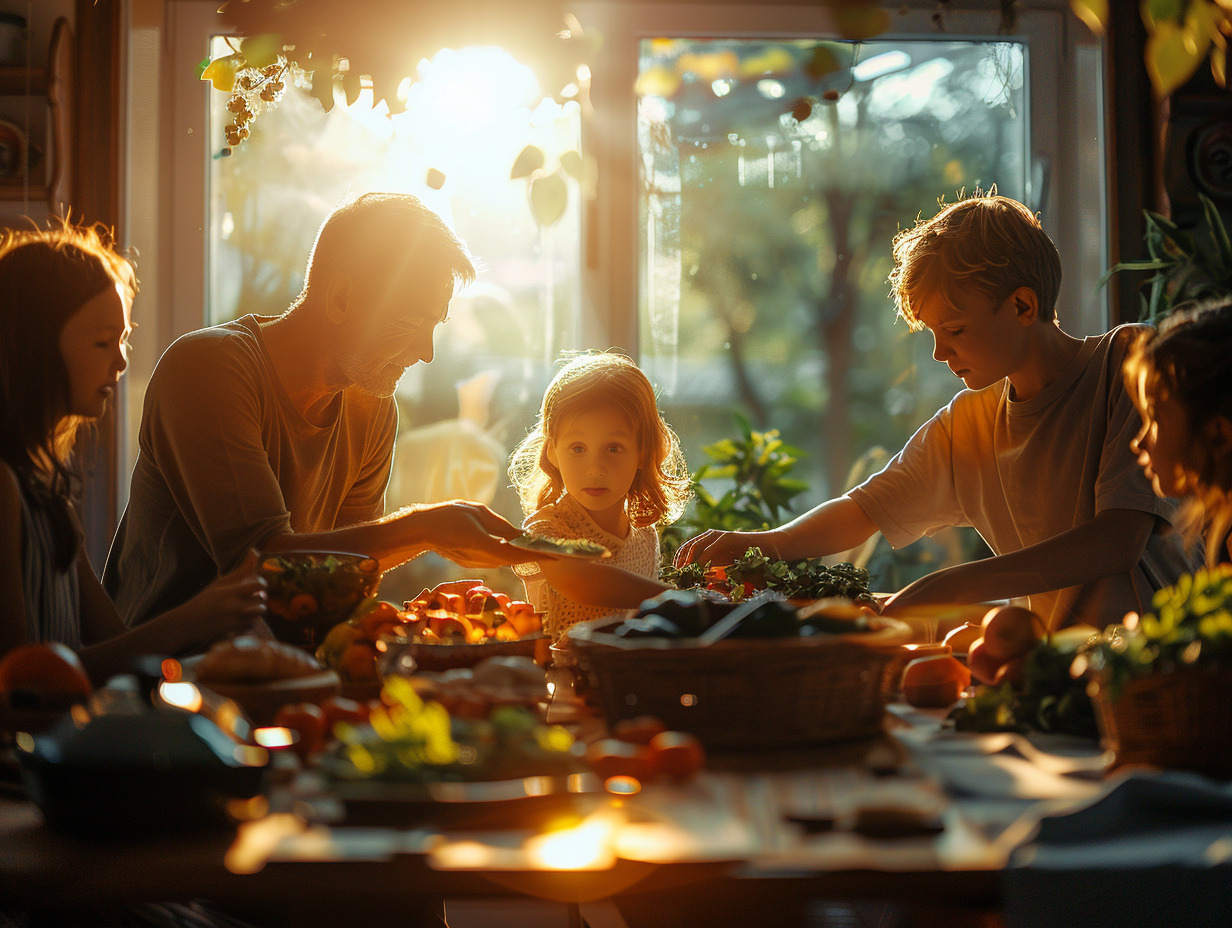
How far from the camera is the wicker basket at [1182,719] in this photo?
34.2 inches

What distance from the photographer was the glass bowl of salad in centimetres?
139

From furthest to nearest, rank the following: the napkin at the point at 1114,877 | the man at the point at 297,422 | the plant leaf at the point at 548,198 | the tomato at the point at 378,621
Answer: the man at the point at 297,422 < the tomato at the point at 378,621 < the plant leaf at the point at 548,198 < the napkin at the point at 1114,877

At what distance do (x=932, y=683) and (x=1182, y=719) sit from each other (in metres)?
0.40

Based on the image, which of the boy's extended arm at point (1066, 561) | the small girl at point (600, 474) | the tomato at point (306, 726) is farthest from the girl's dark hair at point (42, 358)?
the boy's extended arm at point (1066, 561)

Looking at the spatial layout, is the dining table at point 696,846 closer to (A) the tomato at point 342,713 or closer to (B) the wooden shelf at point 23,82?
(A) the tomato at point 342,713

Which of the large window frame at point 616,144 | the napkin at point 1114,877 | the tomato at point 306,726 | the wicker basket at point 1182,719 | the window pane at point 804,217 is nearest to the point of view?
the napkin at point 1114,877

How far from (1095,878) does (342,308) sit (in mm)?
1649

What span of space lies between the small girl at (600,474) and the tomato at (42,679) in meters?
1.19

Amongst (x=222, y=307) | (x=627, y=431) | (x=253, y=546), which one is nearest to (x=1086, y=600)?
(x=627, y=431)

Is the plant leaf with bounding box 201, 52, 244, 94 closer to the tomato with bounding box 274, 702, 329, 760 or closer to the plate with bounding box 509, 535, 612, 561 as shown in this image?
the plate with bounding box 509, 535, 612, 561

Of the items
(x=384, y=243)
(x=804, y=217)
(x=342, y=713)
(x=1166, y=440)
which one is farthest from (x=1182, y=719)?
(x=804, y=217)

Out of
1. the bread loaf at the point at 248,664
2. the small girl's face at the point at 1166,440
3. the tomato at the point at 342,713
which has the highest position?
the small girl's face at the point at 1166,440

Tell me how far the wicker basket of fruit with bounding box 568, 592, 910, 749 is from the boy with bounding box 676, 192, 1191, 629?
74cm

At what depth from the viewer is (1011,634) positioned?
1.25 metres
